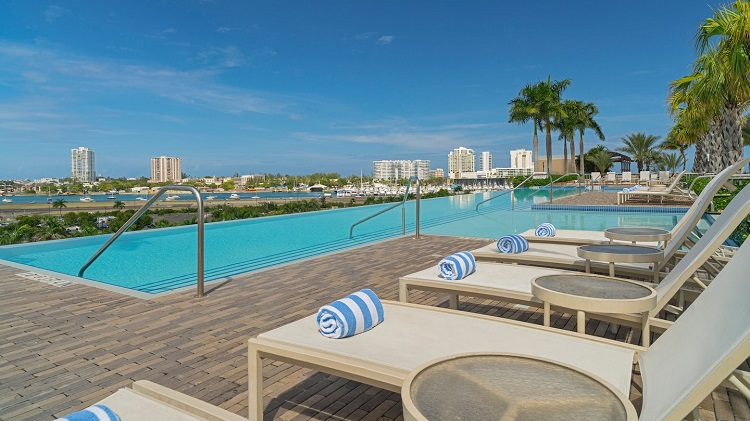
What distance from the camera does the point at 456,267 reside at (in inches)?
132

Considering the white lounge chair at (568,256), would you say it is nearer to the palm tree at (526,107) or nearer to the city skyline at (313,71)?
the city skyline at (313,71)

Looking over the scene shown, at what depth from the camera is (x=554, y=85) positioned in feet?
100

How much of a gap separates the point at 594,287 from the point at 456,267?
100 cm

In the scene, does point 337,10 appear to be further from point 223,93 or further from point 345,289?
point 345,289

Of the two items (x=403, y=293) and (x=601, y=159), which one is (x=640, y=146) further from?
(x=403, y=293)

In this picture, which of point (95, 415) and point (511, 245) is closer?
point (95, 415)

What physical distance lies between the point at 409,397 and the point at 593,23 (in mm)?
34323

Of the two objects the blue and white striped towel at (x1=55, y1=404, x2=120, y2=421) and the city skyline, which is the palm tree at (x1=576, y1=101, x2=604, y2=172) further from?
the blue and white striped towel at (x1=55, y1=404, x2=120, y2=421)

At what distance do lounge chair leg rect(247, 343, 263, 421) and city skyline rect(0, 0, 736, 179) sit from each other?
69.3ft

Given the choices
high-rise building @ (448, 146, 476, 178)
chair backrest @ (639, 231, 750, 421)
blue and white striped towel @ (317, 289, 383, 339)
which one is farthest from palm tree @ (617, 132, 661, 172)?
high-rise building @ (448, 146, 476, 178)

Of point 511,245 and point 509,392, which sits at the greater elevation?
point 511,245

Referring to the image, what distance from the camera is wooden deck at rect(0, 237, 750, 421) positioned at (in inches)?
88.8

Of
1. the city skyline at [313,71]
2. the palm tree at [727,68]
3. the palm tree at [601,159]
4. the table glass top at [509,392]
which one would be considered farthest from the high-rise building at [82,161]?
the table glass top at [509,392]

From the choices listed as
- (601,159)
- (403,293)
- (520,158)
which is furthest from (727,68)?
(520,158)
